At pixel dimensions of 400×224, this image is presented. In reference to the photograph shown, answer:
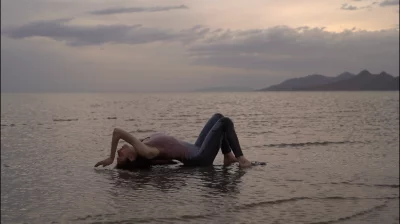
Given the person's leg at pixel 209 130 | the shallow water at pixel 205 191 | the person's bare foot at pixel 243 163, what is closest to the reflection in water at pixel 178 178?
the shallow water at pixel 205 191

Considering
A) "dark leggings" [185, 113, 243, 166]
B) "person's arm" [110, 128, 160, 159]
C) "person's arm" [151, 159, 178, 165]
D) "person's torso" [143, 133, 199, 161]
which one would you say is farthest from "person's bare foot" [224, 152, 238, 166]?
"person's arm" [110, 128, 160, 159]

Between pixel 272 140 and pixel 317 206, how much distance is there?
11.1 meters

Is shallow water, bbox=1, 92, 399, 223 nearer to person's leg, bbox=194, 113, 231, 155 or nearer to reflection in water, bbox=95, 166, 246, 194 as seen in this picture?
reflection in water, bbox=95, 166, 246, 194

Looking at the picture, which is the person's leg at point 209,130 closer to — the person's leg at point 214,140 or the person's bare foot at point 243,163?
the person's leg at point 214,140

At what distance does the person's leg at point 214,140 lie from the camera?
998 centimetres

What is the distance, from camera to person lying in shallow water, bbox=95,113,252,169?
962 centimetres

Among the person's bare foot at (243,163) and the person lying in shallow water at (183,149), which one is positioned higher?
the person lying in shallow water at (183,149)

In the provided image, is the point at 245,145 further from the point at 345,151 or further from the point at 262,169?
the point at 262,169

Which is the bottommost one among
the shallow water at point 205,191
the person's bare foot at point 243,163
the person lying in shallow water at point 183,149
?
the shallow water at point 205,191

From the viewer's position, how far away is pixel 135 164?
9.81 meters

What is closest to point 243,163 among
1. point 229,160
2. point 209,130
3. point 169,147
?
point 229,160

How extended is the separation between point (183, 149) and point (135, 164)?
3.83 feet

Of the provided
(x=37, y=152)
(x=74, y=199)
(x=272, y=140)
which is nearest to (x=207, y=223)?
(x=74, y=199)

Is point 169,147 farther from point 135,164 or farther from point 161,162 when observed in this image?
point 135,164
